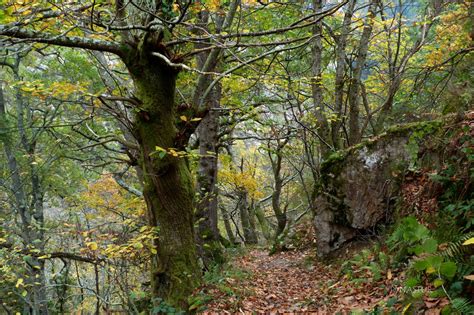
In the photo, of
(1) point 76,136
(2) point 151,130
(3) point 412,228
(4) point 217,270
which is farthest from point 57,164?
(3) point 412,228

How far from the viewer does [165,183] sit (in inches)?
199

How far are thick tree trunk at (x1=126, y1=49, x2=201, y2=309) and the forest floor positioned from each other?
0.55 meters

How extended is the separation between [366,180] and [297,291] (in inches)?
101

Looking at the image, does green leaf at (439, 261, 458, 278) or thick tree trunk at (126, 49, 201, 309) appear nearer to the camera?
green leaf at (439, 261, 458, 278)

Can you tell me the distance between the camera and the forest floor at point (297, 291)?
4.25 metres

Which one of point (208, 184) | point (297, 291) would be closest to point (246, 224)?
point (208, 184)

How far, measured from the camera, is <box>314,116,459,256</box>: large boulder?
571 cm

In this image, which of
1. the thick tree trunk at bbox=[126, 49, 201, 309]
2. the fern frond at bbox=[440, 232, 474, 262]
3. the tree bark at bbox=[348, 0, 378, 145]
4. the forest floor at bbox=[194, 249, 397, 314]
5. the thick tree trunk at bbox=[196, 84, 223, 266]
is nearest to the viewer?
the fern frond at bbox=[440, 232, 474, 262]

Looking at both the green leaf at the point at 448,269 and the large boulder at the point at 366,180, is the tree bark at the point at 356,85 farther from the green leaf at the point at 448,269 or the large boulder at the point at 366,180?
the green leaf at the point at 448,269

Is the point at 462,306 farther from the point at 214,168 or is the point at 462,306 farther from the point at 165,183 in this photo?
the point at 214,168

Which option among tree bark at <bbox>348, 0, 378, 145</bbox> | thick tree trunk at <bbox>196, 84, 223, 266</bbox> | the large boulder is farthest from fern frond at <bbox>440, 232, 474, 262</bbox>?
tree bark at <bbox>348, 0, 378, 145</bbox>

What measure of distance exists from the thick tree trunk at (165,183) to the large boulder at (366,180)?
10.8 feet

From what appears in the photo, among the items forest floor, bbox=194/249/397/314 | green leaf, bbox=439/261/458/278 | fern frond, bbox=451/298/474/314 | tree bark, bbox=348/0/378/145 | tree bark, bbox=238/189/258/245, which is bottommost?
forest floor, bbox=194/249/397/314

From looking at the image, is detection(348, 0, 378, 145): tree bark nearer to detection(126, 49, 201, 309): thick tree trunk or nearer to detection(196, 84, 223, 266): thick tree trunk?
detection(196, 84, 223, 266): thick tree trunk
